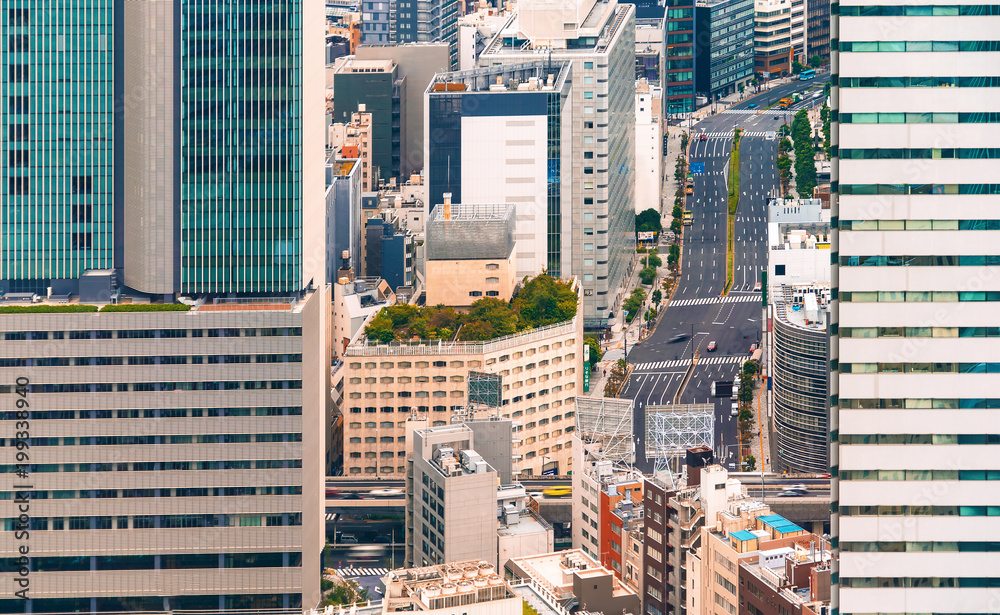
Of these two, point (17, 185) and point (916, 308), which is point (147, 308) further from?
point (916, 308)

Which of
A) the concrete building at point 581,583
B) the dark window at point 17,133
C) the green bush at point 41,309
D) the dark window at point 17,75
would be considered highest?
the dark window at point 17,75

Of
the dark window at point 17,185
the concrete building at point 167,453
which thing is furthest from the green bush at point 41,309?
the dark window at point 17,185

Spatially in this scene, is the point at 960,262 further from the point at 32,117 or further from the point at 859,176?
the point at 32,117

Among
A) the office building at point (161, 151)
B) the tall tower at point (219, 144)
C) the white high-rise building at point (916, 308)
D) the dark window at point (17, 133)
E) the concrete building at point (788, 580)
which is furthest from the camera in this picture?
the dark window at point (17, 133)

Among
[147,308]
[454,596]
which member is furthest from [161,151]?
[454,596]

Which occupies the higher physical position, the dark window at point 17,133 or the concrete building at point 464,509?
the dark window at point 17,133

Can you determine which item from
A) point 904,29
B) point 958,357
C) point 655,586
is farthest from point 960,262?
point 655,586

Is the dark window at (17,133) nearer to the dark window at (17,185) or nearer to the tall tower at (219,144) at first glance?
the dark window at (17,185)
